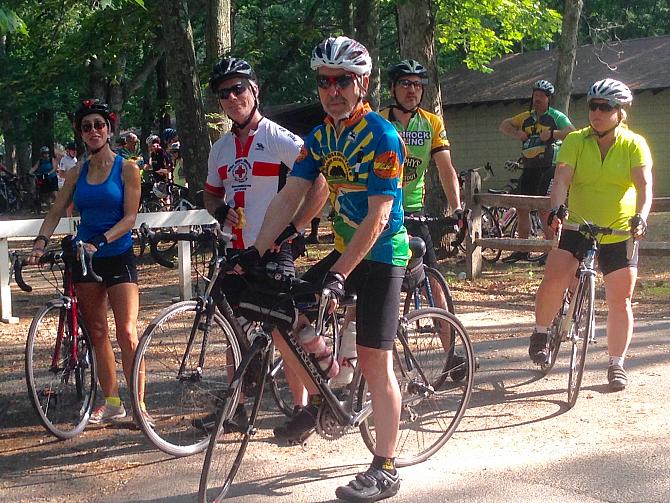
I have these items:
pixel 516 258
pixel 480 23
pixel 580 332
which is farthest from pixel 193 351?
pixel 480 23

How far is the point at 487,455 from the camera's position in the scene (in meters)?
5.59

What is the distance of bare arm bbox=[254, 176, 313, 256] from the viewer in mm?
4945

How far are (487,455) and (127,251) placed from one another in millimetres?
2437

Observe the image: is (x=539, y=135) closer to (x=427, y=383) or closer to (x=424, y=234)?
(x=424, y=234)

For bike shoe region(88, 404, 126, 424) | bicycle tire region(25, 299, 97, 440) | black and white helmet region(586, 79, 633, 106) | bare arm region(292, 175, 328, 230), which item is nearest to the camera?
bare arm region(292, 175, 328, 230)

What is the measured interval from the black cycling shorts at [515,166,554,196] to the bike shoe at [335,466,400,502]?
8863 mm

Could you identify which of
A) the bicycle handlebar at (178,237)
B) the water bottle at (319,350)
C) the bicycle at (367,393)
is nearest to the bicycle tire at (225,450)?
the bicycle at (367,393)

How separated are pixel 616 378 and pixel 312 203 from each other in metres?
2.88

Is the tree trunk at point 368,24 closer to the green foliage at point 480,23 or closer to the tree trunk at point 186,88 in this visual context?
the green foliage at point 480,23

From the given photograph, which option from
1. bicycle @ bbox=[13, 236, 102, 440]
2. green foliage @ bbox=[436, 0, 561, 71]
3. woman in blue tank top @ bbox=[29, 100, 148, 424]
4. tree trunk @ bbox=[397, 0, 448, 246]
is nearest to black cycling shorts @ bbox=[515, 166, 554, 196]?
tree trunk @ bbox=[397, 0, 448, 246]

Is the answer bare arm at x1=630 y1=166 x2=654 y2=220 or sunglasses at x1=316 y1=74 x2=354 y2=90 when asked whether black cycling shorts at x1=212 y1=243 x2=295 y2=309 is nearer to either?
sunglasses at x1=316 y1=74 x2=354 y2=90

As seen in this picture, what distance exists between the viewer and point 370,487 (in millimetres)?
4750

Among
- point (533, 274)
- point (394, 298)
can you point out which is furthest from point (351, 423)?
point (533, 274)

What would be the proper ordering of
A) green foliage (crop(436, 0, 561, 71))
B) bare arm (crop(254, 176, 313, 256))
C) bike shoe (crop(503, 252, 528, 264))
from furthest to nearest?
green foliage (crop(436, 0, 561, 71))
bike shoe (crop(503, 252, 528, 264))
bare arm (crop(254, 176, 313, 256))
